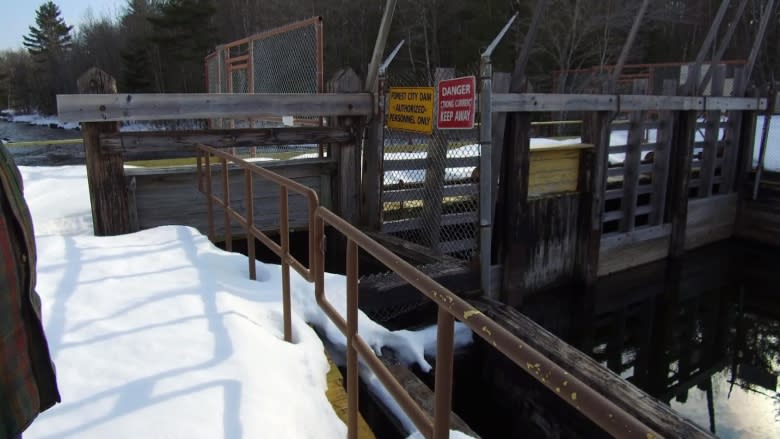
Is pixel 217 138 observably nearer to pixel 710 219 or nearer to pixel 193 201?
pixel 193 201

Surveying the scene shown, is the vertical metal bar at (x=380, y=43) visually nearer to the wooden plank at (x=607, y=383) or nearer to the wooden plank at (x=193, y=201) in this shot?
the wooden plank at (x=193, y=201)

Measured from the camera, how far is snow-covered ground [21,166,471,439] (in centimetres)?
246

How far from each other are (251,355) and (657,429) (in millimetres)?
2652

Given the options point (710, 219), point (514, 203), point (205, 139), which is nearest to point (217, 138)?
point (205, 139)

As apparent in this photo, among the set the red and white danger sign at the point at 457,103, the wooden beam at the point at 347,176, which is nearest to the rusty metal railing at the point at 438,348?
the red and white danger sign at the point at 457,103

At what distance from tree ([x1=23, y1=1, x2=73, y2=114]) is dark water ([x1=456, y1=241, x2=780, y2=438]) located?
208ft

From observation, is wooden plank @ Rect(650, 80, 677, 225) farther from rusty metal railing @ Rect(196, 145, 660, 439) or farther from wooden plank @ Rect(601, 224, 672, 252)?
rusty metal railing @ Rect(196, 145, 660, 439)

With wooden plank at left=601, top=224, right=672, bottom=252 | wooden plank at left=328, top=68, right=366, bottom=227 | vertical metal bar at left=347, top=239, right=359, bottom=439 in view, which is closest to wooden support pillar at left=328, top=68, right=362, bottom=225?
wooden plank at left=328, top=68, right=366, bottom=227

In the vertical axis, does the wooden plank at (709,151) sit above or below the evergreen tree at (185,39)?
below

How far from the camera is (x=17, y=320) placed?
4.21ft

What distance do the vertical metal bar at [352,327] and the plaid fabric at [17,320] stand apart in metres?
1.29

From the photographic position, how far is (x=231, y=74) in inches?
397

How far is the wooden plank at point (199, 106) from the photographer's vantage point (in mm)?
5059

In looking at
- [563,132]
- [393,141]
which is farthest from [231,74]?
[563,132]
